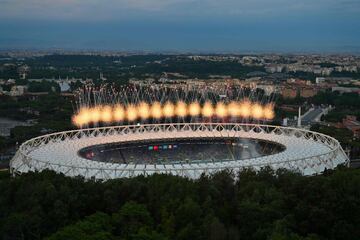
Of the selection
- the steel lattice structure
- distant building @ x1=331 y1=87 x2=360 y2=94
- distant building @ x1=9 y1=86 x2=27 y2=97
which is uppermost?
the steel lattice structure

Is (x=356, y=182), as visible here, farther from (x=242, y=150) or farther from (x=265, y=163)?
(x=242, y=150)

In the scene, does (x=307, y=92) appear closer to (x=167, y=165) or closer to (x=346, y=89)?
(x=346, y=89)

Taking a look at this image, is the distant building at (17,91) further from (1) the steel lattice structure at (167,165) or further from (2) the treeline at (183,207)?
(2) the treeline at (183,207)

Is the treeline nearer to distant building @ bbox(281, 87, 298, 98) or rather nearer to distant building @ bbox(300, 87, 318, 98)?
distant building @ bbox(281, 87, 298, 98)

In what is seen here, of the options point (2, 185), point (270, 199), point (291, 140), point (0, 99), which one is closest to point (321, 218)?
point (270, 199)

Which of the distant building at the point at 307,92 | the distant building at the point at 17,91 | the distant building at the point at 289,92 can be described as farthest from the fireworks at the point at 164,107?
the distant building at the point at 17,91

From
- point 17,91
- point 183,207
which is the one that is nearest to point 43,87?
point 17,91

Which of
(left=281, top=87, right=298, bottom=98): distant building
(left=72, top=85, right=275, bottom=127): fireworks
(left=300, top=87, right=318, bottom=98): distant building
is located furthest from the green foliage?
(left=300, top=87, right=318, bottom=98): distant building
